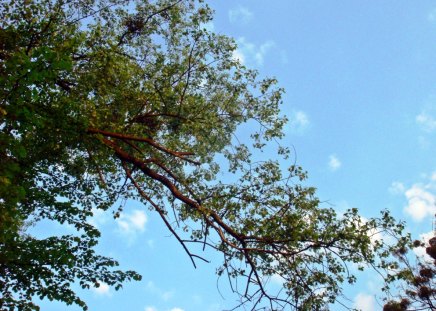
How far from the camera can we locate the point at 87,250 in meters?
11.7

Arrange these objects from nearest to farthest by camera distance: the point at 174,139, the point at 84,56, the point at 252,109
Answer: the point at 84,56, the point at 174,139, the point at 252,109

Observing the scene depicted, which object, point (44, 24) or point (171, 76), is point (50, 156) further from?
point (171, 76)

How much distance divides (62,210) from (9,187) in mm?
6018

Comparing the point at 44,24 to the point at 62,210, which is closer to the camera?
the point at 44,24

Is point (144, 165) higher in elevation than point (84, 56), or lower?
lower

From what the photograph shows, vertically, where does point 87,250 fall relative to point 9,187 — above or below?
above

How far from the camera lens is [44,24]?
1174cm

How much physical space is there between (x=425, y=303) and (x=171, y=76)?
17.2 metres

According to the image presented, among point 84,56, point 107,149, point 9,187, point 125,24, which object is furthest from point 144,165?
point 125,24

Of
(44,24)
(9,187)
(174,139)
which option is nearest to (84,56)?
(44,24)

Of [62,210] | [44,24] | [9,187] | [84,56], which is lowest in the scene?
[9,187]

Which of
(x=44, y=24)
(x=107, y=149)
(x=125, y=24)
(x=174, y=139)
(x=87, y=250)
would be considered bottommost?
(x=87, y=250)

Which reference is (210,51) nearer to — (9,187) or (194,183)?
(194,183)

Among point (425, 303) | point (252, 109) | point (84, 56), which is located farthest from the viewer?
point (425, 303)
